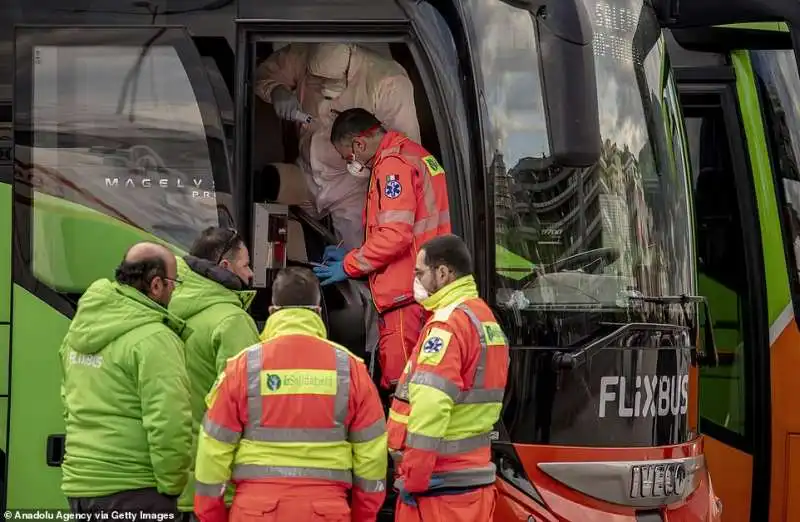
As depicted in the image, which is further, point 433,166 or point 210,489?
point 433,166

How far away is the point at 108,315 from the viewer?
4891 millimetres

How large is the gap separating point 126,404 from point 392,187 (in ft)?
5.23

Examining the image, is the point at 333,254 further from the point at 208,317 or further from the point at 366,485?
the point at 366,485

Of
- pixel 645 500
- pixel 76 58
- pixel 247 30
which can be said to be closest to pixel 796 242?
pixel 645 500

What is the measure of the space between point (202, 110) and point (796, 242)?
342cm

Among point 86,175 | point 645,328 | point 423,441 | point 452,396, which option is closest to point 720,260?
point 645,328

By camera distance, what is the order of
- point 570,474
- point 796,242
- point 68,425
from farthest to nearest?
point 796,242
point 570,474
point 68,425

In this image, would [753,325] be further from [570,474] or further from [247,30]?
[247,30]

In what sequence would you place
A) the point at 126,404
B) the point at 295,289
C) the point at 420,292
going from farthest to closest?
the point at 420,292
the point at 126,404
the point at 295,289

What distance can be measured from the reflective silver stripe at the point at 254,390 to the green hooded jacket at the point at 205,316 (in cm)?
66

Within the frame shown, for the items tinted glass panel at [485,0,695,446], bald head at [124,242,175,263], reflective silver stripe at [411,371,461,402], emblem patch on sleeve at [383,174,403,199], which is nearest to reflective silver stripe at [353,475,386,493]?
reflective silver stripe at [411,371,461,402]

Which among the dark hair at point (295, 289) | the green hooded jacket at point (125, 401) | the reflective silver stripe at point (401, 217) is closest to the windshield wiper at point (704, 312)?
the reflective silver stripe at point (401, 217)

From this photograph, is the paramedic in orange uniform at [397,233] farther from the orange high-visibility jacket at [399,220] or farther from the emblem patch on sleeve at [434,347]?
the emblem patch on sleeve at [434,347]

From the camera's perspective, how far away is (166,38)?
5660 mm
